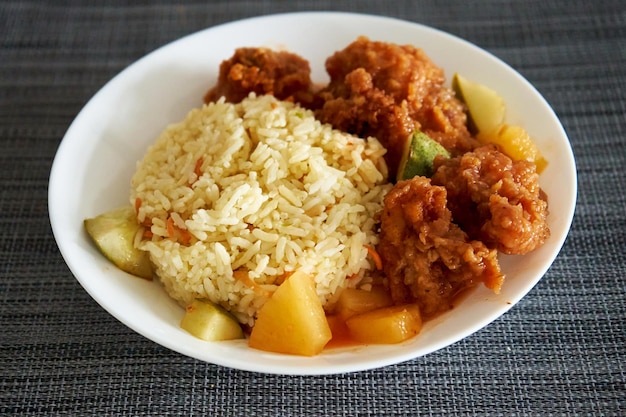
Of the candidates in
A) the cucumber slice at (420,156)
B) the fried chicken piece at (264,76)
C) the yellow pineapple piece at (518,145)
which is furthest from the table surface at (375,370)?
the fried chicken piece at (264,76)

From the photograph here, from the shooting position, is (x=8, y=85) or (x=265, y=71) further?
(x=8, y=85)

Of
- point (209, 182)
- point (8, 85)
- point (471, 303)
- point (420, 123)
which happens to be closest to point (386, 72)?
point (420, 123)

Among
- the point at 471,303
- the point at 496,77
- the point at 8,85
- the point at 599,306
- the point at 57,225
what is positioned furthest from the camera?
the point at 8,85

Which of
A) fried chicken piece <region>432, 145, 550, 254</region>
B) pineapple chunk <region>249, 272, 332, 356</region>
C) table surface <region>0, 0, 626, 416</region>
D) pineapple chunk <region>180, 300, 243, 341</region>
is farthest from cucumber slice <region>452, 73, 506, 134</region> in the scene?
pineapple chunk <region>180, 300, 243, 341</region>

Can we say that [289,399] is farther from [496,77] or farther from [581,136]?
[581,136]

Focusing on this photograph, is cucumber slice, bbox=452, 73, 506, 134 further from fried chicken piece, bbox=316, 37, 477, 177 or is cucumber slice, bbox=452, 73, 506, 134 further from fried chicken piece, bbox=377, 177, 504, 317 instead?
fried chicken piece, bbox=377, 177, 504, 317

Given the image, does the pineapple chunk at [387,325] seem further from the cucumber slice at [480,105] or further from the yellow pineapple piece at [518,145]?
the cucumber slice at [480,105]
